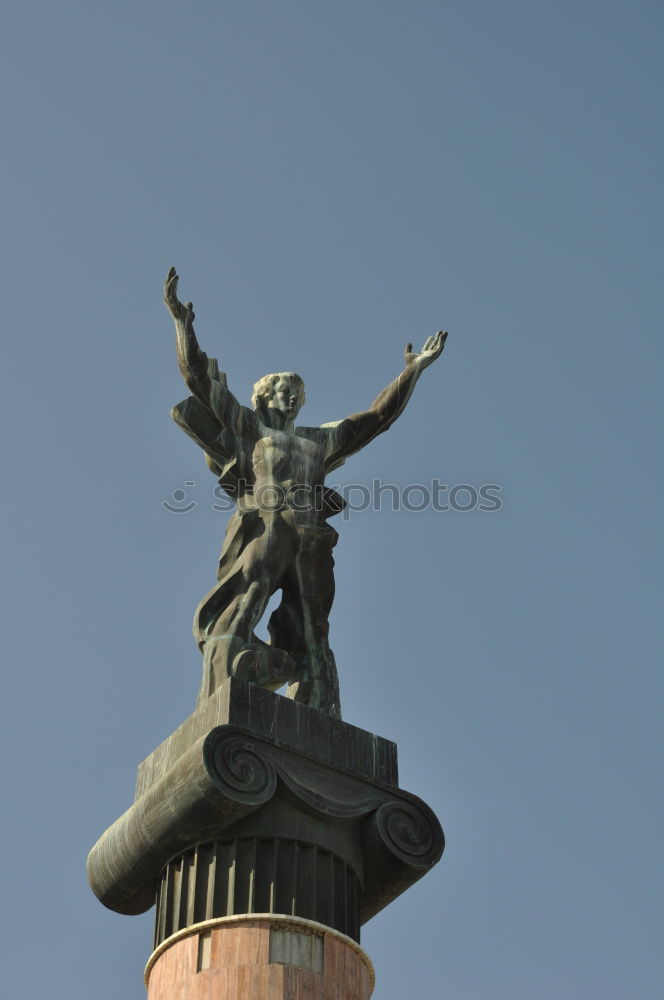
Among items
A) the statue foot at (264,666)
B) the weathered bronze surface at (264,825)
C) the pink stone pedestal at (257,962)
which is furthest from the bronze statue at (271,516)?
the pink stone pedestal at (257,962)

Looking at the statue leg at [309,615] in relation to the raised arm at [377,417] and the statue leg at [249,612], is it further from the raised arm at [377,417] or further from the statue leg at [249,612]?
the raised arm at [377,417]

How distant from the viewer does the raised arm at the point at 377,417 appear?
2261 cm

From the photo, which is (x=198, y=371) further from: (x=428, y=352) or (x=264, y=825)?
(x=264, y=825)

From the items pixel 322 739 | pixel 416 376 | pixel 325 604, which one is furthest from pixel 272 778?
pixel 416 376

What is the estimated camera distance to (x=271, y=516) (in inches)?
831

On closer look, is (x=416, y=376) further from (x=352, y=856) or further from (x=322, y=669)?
(x=352, y=856)

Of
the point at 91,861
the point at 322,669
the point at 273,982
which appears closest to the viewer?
the point at 273,982

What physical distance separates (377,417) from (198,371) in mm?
2909

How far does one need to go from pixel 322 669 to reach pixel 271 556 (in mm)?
1641

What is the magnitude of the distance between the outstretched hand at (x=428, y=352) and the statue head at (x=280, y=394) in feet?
5.79

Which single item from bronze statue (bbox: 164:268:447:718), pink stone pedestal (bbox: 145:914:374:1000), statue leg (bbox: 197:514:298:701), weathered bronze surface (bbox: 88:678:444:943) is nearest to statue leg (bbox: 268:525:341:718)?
bronze statue (bbox: 164:268:447:718)

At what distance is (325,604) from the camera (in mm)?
21094

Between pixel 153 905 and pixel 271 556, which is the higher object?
pixel 271 556

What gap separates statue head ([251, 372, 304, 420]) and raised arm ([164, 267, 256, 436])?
2.19ft
